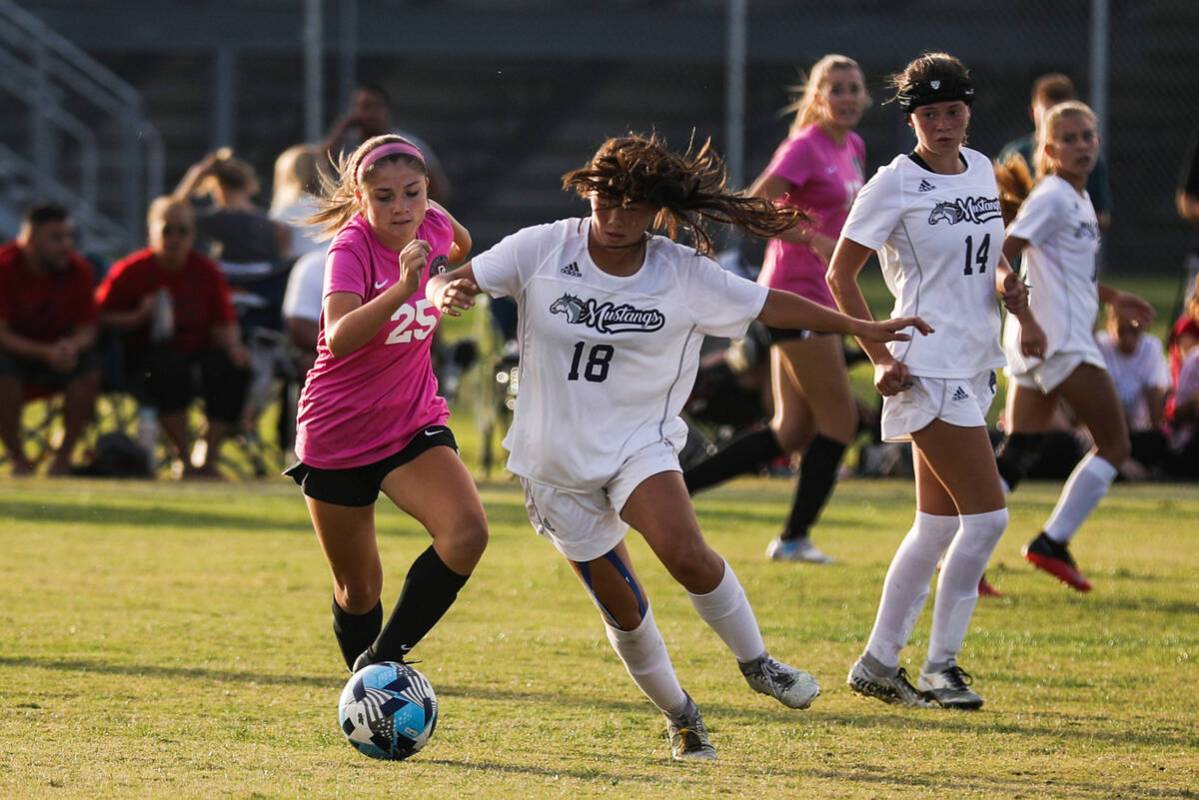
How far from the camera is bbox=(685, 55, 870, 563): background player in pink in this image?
8422 millimetres

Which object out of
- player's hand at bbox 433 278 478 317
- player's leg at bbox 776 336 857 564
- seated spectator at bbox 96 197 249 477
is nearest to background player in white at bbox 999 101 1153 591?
player's leg at bbox 776 336 857 564

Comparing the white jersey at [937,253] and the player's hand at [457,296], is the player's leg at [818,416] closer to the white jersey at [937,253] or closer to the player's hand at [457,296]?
the white jersey at [937,253]

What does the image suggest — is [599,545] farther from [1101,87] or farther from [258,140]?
[258,140]

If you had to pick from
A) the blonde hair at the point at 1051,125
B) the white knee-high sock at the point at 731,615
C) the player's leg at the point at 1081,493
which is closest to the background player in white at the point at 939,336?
the white knee-high sock at the point at 731,615

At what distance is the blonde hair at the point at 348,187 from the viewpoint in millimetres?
5402

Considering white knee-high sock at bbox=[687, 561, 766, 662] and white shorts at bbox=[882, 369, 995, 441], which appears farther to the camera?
white shorts at bbox=[882, 369, 995, 441]

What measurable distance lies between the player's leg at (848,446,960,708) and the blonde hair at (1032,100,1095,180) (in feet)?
6.63

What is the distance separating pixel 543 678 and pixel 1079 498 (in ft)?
9.35

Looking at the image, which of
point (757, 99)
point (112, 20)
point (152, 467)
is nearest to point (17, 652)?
point (152, 467)

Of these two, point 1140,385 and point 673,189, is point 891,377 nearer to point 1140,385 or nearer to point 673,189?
point 673,189

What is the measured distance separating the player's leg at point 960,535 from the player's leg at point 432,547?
55.9 inches

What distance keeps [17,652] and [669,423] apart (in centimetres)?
257

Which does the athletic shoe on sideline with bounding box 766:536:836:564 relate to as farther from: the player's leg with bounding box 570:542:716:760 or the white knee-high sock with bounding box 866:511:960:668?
the player's leg with bounding box 570:542:716:760

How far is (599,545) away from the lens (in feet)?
16.8
